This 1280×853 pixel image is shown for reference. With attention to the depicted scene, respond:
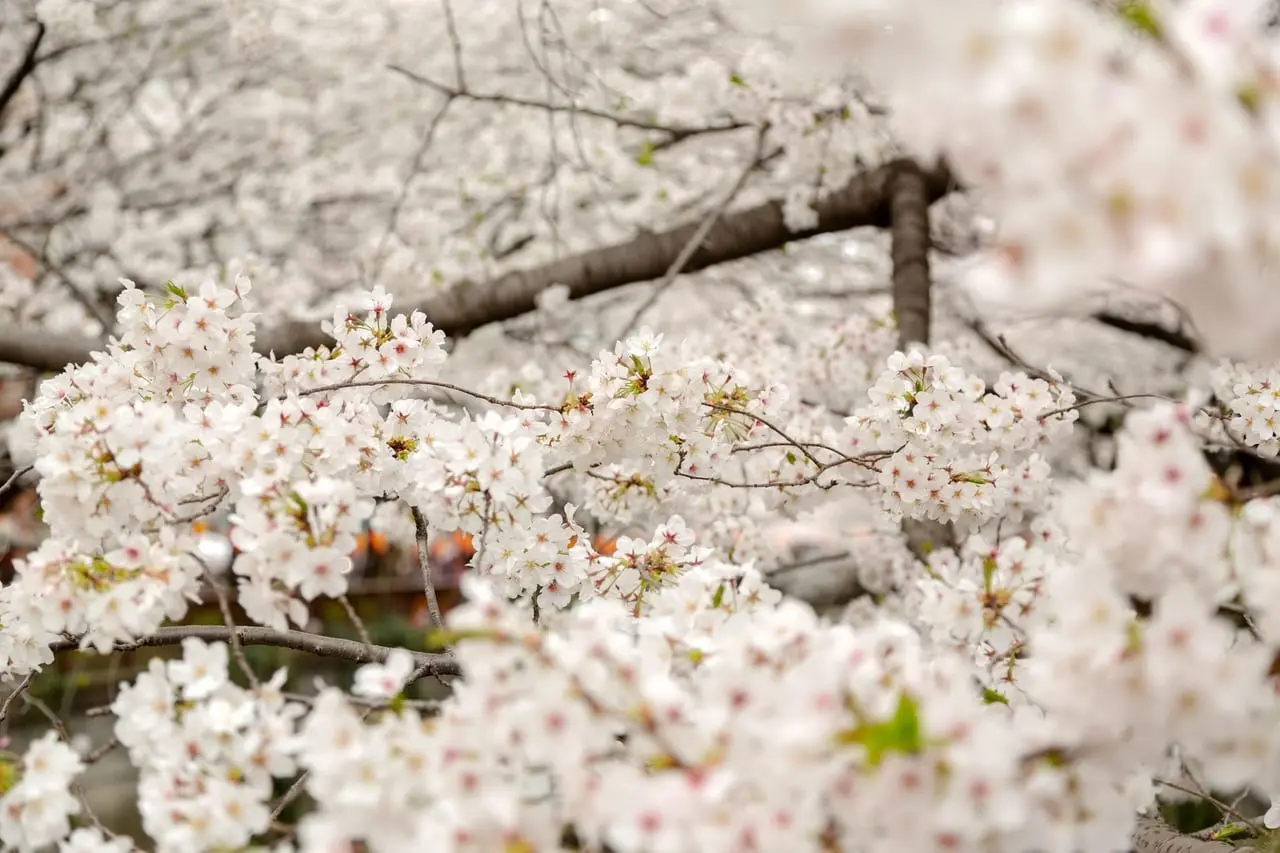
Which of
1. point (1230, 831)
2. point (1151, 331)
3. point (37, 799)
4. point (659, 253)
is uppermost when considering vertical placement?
point (37, 799)

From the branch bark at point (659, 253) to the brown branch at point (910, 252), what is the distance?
10 cm

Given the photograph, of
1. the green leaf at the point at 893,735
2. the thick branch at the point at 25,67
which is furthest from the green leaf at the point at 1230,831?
the thick branch at the point at 25,67

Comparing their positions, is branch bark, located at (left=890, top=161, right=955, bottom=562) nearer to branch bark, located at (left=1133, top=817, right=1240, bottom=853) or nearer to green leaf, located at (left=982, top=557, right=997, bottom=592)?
branch bark, located at (left=1133, top=817, right=1240, bottom=853)

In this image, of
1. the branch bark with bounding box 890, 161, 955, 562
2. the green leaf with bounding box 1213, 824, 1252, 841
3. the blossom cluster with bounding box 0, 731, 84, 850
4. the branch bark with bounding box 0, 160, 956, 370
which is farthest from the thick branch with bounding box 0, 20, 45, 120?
the green leaf with bounding box 1213, 824, 1252, 841

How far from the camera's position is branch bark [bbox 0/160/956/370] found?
399 centimetres

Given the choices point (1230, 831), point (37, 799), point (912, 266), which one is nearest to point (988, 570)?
point (1230, 831)

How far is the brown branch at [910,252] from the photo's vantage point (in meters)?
3.51

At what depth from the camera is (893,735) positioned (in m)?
0.95

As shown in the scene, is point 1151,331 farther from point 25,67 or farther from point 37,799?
point 25,67

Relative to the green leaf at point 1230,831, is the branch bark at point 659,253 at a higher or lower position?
higher

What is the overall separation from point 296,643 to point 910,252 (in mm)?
2735

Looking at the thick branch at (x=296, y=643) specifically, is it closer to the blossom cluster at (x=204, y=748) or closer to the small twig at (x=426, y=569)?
the small twig at (x=426, y=569)

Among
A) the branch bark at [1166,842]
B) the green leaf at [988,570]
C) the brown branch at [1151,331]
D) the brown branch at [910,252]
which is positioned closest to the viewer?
the green leaf at [988,570]

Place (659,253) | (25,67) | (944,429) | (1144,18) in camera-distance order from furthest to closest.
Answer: (25,67)
(659,253)
(944,429)
(1144,18)
